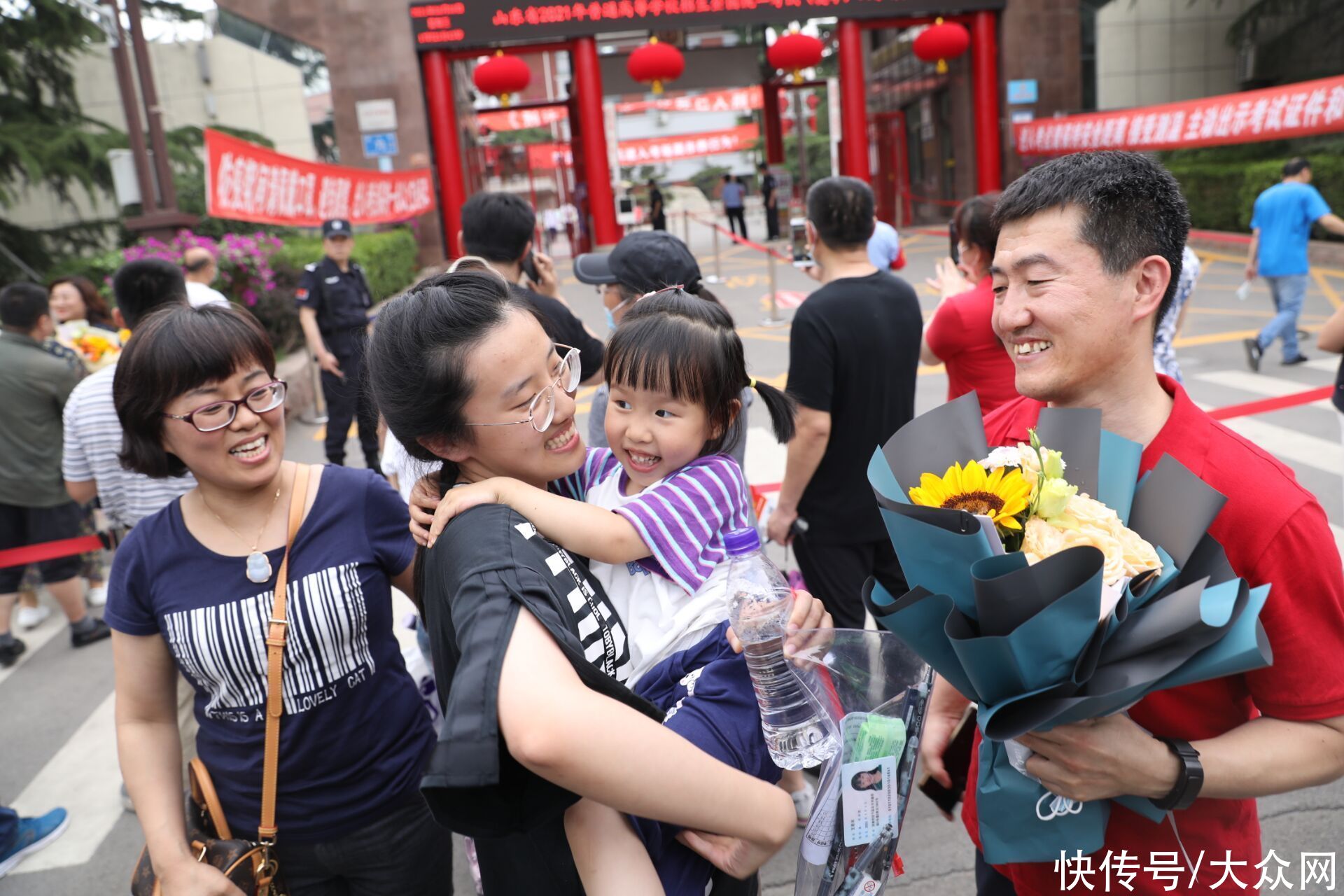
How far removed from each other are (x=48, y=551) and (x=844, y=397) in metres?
3.80

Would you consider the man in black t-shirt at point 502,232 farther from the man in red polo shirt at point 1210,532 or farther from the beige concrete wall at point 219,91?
the beige concrete wall at point 219,91

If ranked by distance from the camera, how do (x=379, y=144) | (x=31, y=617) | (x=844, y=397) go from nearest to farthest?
(x=844, y=397)
(x=31, y=617)
(x=379, y=144)

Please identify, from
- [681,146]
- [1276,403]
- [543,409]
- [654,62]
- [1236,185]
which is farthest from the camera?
[681,146]

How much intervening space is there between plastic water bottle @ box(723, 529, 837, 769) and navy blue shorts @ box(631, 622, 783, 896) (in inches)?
1.0

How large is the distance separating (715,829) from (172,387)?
4.81 feet

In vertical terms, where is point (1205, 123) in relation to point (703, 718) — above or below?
above

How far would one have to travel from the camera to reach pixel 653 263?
313 cm

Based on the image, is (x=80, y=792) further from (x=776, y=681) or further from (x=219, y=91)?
(x=219, y=91)

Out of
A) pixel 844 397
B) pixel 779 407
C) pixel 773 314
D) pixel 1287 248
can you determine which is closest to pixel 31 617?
pixel 844 397

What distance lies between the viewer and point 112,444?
374 centimetres

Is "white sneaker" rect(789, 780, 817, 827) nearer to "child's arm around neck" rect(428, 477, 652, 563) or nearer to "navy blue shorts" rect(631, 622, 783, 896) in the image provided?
"navy blue shorts" rect(631, 622, 783, 896)

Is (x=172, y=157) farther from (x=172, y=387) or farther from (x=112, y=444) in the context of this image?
(x=172, y=387)

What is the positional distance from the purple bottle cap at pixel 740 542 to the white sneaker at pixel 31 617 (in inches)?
206

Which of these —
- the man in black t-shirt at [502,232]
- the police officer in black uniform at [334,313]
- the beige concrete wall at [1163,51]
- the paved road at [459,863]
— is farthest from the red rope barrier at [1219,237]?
the man in black t-shirt at [502,232]
